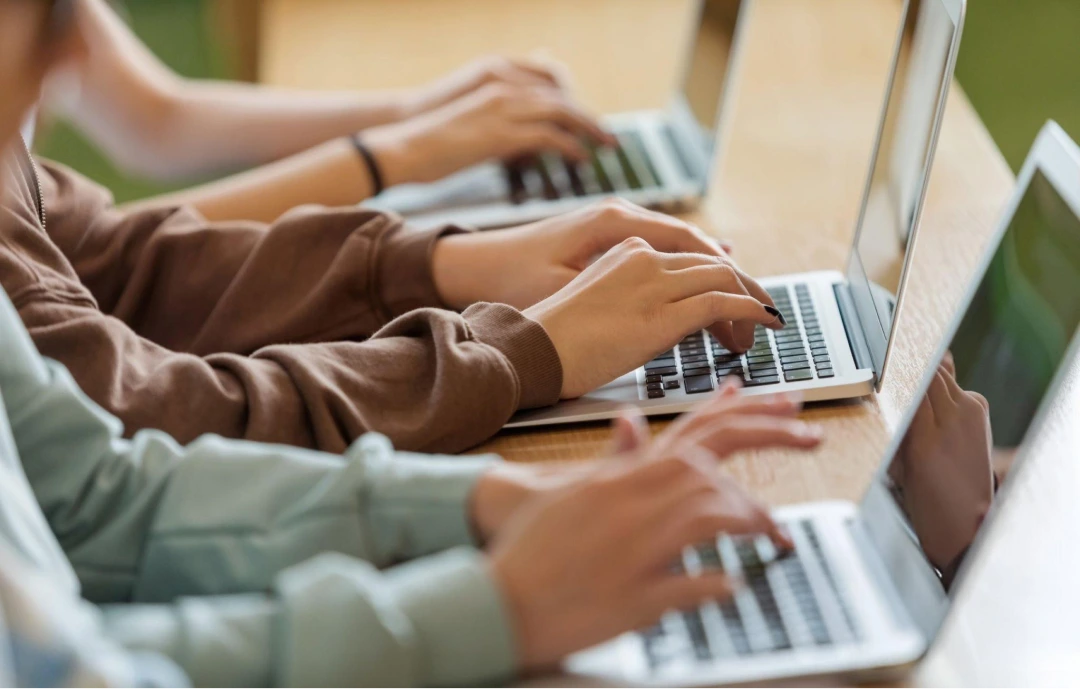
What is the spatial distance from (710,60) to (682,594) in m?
0.87

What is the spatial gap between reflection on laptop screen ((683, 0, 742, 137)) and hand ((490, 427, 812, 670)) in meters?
0.75

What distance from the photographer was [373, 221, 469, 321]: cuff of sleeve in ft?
3.16

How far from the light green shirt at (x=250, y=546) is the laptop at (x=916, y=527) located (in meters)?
0.07

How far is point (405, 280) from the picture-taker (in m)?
0.97

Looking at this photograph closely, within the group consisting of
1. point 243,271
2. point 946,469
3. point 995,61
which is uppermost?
point 946,469

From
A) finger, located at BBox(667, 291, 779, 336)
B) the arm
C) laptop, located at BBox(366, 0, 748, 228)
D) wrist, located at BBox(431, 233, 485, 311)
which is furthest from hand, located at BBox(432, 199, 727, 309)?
the arm

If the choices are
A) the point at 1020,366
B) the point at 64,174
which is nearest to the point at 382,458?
the point at 1020,366

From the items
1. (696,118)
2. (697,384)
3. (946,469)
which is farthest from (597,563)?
(696,118)

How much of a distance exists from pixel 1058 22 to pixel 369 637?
2248mm

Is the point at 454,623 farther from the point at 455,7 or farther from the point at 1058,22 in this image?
the point at 1058,22

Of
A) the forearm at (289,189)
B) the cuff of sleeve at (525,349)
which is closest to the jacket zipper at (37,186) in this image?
the forearm at (289,189)

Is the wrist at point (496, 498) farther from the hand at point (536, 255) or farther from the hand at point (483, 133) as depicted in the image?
the hand at point (483, 133)

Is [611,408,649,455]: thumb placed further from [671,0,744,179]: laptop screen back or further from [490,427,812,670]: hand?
[671,0,744,179]: laptop screen back

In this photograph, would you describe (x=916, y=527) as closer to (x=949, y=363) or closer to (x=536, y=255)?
(x=949, y=363)
